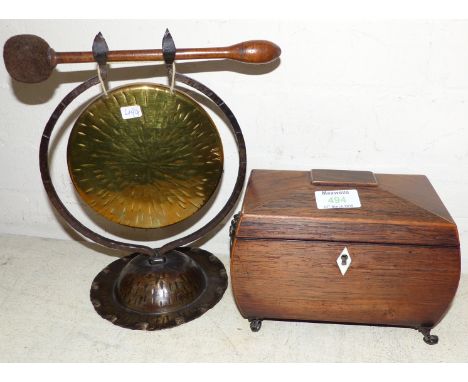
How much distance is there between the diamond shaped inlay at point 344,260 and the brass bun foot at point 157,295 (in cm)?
46

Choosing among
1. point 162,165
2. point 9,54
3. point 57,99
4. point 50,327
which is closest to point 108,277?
point 50,327

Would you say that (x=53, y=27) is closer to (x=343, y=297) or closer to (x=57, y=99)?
(x=57, y=99)

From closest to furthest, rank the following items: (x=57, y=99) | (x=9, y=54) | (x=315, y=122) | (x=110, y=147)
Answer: (x=9, y=54) → (x=110, y=147) → (x=315, y=122) → (x=57, y=99)

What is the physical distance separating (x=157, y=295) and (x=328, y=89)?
2.75 ft

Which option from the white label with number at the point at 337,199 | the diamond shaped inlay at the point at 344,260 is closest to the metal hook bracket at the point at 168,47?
the white label with number at the point at 337,199

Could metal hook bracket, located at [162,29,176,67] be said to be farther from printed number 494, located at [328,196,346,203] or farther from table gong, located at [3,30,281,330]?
printed number 494, located at [328,196,346,203]

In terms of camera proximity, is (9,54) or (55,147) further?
(55,147)

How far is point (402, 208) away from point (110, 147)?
84cm

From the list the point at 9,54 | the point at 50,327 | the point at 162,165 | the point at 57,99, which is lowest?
the point at 50,327

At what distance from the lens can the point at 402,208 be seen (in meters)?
1.40

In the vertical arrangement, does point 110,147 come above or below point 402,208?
above

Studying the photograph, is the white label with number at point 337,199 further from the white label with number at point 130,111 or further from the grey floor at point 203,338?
the white label with number at point 130,111

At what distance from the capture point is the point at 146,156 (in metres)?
1.56

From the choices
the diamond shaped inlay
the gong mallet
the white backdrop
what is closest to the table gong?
the gong mallet
